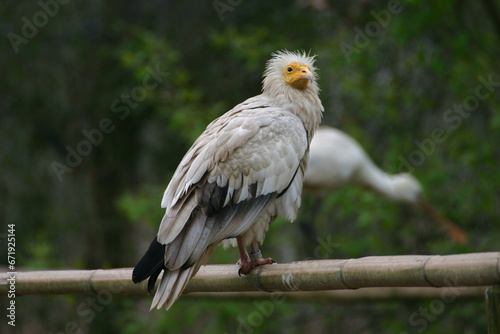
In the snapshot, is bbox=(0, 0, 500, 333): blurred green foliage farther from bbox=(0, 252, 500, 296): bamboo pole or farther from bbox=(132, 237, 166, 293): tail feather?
bbox=(132, 237, 166, 293): tail feather

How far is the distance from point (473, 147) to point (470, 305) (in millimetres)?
1317

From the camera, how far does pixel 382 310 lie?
647 centimetres

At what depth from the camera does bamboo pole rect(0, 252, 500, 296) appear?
1.80m

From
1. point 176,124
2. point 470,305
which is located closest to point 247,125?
point 176,124

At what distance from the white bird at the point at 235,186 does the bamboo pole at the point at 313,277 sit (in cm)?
9

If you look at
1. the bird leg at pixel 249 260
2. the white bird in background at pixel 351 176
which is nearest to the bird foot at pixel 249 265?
the bird leg at pixel 249 260

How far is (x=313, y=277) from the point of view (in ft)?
7.47

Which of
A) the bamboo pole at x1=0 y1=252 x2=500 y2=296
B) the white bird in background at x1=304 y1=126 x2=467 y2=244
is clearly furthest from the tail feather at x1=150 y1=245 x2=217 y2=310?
the white bird in background at x1=304 y1=126 x2=467 y2=244

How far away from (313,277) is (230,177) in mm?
737

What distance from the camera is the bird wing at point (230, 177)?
8.89 feet

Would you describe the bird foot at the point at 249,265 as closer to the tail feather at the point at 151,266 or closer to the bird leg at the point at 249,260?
the bird leg at the point at 249,260

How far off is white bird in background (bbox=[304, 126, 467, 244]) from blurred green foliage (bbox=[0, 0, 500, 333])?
0.17 meters

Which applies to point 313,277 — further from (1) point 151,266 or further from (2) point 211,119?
(2) point 211,119

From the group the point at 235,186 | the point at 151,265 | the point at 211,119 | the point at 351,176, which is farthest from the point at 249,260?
the point at 211,119
